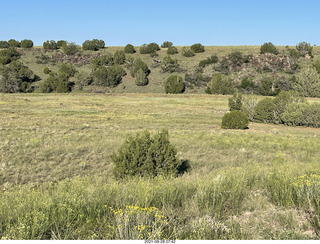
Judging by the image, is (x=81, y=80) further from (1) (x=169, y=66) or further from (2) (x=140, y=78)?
(1) (x=169, y=66)

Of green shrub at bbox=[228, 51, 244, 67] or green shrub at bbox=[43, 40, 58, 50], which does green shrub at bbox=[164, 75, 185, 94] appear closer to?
green shrub at bbox=[228, 51, 244, 67]

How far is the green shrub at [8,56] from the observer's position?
72.8 m

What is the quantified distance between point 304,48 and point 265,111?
61.1 meters

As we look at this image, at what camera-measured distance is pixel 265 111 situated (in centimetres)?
2930

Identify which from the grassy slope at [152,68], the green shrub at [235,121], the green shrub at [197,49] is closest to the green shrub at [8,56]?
the grassy slope at [152,68]

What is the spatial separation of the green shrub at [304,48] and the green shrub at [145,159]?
256 ft

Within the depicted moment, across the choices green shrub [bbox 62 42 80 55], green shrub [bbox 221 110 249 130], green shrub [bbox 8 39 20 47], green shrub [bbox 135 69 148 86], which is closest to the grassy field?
green shrub [bbox 221 110 249 130]

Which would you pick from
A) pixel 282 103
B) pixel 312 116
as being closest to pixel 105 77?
pixel 282 103

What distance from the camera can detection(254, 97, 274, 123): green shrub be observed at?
94.7 feet

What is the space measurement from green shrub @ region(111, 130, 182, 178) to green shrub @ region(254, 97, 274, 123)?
20417mm

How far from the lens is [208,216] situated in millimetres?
4496

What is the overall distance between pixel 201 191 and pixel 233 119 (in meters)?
21.0

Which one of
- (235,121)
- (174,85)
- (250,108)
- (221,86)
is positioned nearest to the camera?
(235,121)

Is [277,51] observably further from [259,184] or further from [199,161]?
[259,184]
